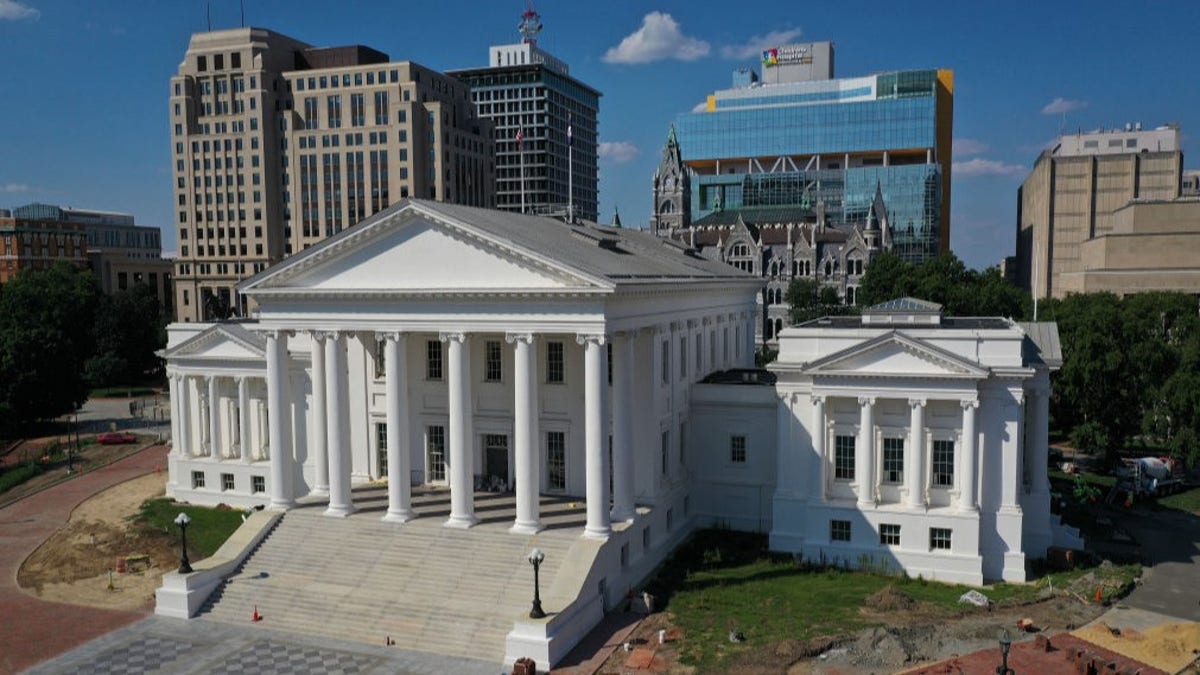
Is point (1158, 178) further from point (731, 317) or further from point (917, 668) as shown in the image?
point (917, 668)

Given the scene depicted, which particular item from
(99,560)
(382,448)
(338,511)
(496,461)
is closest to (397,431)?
(338,511)

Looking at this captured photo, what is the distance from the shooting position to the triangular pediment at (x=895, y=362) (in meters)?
34.6

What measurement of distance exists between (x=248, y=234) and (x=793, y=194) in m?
96.3

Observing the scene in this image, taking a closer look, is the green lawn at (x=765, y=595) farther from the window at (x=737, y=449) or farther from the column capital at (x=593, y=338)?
the column capital at (x=593, y=338)

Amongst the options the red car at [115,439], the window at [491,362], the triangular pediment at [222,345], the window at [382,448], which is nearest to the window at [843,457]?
the window at [491,362]

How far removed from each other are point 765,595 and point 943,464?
967cm

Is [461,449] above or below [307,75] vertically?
below

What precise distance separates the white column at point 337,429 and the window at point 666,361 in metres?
14.2

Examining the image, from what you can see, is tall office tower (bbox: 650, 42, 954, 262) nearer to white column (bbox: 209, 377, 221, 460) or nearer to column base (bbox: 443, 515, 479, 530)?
white column (bbox: 209, 377, 221, 460)

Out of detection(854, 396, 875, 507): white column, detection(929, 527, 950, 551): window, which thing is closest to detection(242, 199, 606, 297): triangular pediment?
detection(854, 396, 875, 507): white column

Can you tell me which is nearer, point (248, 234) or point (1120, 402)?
point (1120, 402)

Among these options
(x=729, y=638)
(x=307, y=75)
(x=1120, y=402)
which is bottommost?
(x=729, y=638)

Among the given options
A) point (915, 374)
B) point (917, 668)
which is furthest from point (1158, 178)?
point (917, 668)

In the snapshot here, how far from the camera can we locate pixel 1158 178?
433ft
